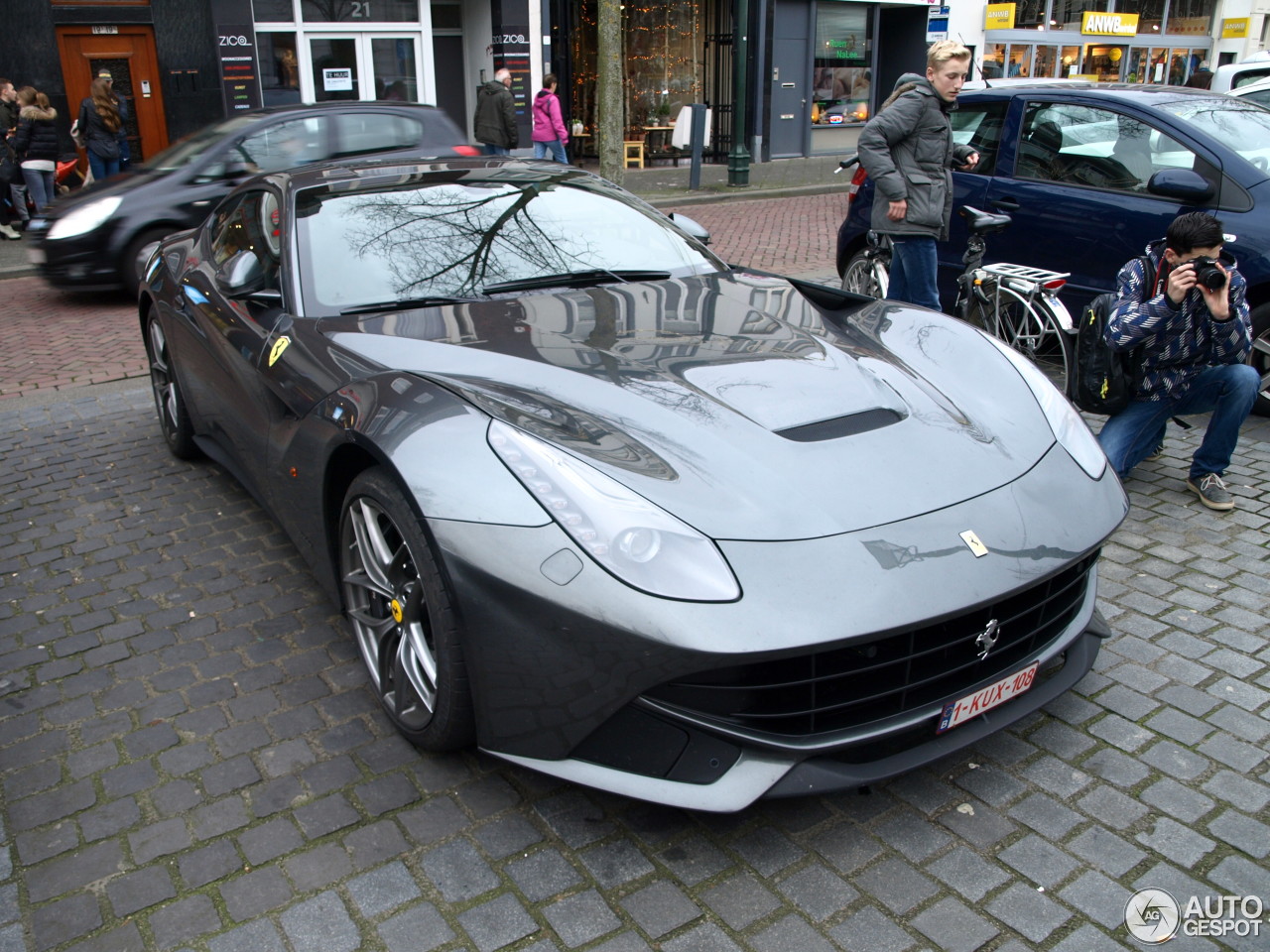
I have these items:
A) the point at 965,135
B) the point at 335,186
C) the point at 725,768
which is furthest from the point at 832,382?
the point at 965,135

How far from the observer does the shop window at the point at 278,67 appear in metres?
16.1

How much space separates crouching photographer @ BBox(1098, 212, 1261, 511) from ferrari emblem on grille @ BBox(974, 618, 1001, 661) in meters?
2.02

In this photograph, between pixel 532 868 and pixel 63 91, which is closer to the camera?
pixel 532 868

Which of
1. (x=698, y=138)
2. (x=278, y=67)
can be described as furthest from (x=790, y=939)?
(x=278, y=67)

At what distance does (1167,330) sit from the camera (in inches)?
167

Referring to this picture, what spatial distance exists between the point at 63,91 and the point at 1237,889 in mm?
16550

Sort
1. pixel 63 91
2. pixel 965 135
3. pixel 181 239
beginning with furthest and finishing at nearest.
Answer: pixel 63 91
pixel 965 135
pixel 181 239

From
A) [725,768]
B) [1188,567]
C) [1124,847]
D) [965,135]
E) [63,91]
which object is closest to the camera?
[725,768]

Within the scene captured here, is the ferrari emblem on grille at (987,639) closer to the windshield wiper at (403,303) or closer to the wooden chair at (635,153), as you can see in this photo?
the windshield wiper at (403,303)

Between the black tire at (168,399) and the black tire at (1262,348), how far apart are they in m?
5.27

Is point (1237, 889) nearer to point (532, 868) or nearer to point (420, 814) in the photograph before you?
point (532, 868)

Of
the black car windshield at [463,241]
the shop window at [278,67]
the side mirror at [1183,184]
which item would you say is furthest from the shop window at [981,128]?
the shop window at [278,67]

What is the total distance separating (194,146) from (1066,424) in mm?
8616

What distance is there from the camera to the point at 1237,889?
2338 mm
